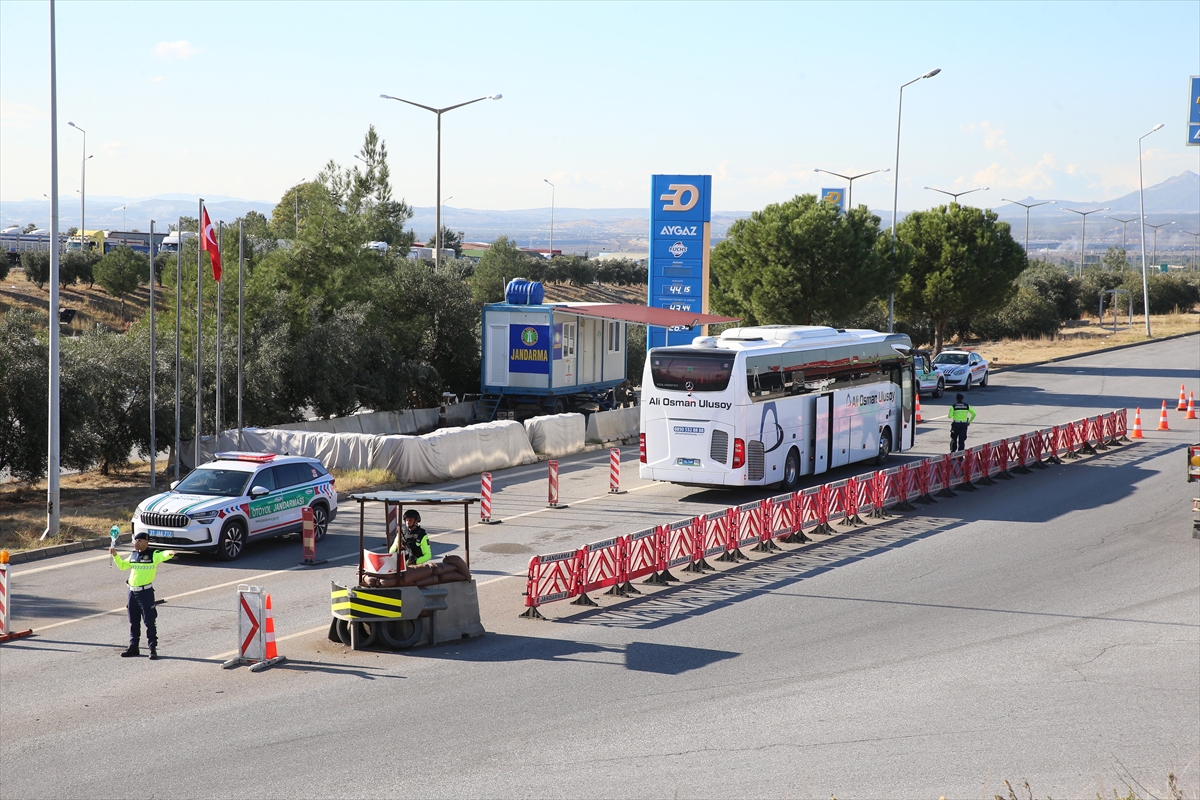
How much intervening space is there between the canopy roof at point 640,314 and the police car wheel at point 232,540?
19.4 meters

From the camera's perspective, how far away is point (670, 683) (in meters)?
12.5

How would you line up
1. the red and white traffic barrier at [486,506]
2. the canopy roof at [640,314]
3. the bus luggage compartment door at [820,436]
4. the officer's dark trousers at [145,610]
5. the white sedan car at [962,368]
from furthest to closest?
→ the white sedan car at [962,368] → the canopy roof at [640,314] → the bus luggage compartment door at [820,436] → the red and white traffic barrier at [486,506] → the officer's dark trousers at [145,610]

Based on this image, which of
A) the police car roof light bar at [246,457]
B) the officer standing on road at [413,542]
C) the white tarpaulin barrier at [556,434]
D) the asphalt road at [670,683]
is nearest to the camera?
the asphalt road at [670,683]

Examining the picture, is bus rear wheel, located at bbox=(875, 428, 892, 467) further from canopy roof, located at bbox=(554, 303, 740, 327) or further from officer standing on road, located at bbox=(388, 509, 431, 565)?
officer standing on road, located at bbox=(388, 509, 431, 565)

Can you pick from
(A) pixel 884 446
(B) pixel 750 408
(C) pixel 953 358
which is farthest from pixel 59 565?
(C) pixel 953 358

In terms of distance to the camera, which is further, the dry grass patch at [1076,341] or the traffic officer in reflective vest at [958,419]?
the dry grass patch at [1076,341]

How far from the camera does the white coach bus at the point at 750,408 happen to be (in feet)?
75.6

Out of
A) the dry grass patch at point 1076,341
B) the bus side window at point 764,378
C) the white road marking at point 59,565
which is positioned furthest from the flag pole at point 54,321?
the dry grass patch at point 1076,341

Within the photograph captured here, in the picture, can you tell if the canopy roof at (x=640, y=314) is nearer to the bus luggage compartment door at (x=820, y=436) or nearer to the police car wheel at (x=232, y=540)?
the bus luggage compartment door at (x=820, y=436)

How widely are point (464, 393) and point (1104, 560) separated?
87.4 feet

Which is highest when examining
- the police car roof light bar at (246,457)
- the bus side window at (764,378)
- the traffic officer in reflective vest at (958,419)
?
the bus side window at (764,378)

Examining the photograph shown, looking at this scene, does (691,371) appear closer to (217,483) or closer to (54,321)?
(217,483)

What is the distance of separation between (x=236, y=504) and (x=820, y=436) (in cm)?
1311

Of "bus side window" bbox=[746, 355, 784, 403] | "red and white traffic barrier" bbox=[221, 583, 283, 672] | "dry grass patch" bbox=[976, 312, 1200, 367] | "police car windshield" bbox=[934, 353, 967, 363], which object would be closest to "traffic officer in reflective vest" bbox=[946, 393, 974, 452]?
"bus side window" bbox=[746, 355, 784, 403]
